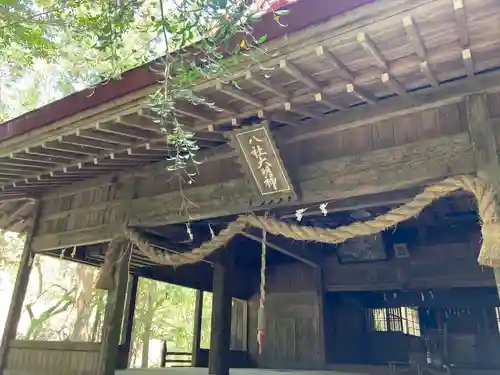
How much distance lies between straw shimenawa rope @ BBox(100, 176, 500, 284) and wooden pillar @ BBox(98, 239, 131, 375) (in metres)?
0.28

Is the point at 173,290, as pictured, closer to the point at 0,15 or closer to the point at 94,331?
the point at 94,331

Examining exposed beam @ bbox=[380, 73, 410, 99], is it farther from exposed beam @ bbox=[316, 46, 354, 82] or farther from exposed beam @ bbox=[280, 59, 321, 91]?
exposed beam @ bbox=[280, 59, 321, 91]

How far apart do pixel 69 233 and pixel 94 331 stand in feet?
32.8

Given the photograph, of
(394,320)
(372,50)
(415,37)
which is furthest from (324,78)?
(394,320)

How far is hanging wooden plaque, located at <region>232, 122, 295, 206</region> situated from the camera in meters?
3.94

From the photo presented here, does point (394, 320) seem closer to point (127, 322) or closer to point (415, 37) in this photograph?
point (127, 322)

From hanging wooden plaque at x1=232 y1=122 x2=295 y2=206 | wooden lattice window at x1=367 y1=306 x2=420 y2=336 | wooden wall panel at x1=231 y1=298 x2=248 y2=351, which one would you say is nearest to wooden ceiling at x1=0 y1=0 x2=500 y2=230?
hanging wooden plaque at x1=232 y1=122 x2=295 y2=206

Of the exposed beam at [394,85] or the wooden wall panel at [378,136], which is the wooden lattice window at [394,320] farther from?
the exposed beam at [394,85]

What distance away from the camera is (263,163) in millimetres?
4020

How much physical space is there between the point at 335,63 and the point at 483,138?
1.30 m

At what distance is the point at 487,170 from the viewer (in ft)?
→ 10.1

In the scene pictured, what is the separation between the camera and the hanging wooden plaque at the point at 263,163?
12.9 feet

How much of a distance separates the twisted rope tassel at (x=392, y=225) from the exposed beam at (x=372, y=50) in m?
1.03

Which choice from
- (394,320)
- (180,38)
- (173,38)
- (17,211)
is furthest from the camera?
(394,320)
